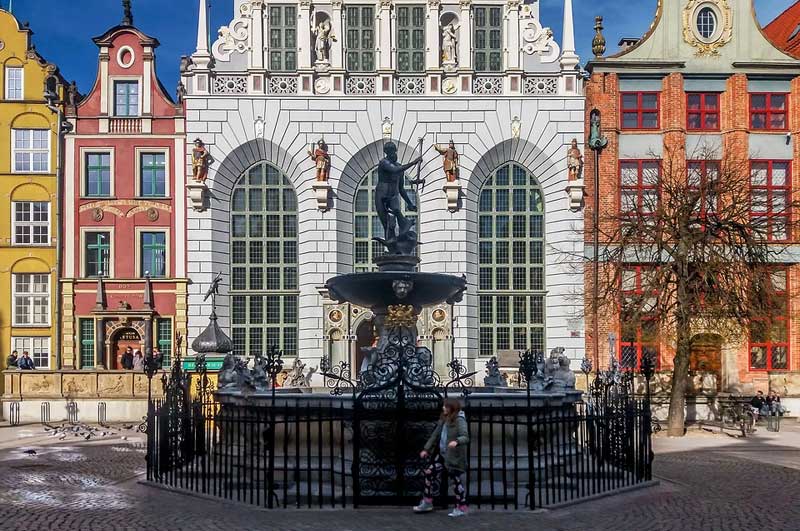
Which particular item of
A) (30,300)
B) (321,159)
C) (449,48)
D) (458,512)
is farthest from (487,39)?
(458,512)

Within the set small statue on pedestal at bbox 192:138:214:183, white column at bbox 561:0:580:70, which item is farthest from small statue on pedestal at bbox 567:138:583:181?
small statue on pedestal at bbox 192:138:214:183

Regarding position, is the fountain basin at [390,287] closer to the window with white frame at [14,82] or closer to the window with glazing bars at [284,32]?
the window with glazing bars at [284,32]

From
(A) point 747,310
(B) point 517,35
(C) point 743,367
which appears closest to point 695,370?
(C) point 743,367

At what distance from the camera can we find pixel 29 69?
3706 cm

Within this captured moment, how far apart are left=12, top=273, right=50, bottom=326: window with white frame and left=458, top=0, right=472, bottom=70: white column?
1884cm

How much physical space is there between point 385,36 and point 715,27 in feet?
44.0

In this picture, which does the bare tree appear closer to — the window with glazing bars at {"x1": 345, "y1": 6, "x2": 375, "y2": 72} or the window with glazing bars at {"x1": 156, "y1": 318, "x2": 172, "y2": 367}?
the window with glazing bars at {"x1": 345, "y1": 6, "x2": 375, "y2": 72}

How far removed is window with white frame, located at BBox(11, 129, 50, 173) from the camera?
3656cm

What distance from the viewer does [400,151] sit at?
1449 inches

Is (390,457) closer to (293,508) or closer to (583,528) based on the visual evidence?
(293,508)

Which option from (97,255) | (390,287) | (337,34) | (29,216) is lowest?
(390,287)

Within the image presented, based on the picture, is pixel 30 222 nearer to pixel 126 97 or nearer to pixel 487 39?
pixel 126 97

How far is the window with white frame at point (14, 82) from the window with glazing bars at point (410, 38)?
15.4m

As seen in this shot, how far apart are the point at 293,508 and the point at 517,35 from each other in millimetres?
28103
